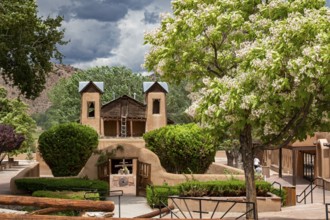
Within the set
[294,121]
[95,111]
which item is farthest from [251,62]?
[95,111]

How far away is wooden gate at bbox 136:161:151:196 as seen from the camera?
33.4m

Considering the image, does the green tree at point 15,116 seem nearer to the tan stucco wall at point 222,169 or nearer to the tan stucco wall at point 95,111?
the tan stucco wall at point 95,111

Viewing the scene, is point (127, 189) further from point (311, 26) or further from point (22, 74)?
point (311, 26)

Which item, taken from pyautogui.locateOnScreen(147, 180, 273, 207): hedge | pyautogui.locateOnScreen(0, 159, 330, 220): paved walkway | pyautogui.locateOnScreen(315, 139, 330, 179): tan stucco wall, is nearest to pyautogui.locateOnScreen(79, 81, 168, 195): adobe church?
pyautogui.locateOnScreen(0, 159, 330, 220): paved walkway

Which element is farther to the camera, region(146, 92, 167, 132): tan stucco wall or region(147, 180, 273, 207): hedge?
region(146, 92, 167, 132): tan stucco wall

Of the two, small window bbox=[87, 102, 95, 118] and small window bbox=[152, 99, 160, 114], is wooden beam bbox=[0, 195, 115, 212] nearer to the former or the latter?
small window bbox=[87, 102, 95, 118]

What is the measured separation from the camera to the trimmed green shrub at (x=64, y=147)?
1462 inches

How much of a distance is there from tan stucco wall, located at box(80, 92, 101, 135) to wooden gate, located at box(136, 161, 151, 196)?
62.5 feet

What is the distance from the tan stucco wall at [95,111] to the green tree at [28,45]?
20178mm

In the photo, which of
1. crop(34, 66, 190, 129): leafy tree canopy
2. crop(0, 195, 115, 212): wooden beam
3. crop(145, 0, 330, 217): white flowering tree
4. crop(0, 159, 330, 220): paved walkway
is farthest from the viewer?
crop(34, 66, 190, 129): leafy tree canopy

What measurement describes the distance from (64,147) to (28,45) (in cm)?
896

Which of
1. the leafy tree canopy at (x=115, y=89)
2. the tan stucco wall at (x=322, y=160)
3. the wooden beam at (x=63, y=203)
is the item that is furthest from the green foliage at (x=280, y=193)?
the leafy tree canopy at (x=115, y=89)

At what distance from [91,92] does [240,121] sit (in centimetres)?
3886

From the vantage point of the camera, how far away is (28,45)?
A: 3084 centimetres
